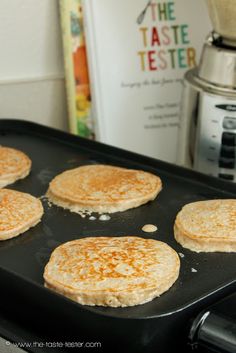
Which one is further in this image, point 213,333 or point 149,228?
point 149,228

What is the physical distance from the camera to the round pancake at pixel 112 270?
3.70ft

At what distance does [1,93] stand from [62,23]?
0.23 metres

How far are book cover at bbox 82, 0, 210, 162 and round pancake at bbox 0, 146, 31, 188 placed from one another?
1.02 ft

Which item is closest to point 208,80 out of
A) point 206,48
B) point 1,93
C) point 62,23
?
point 206,48

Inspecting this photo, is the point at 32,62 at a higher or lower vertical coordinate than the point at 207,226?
higher

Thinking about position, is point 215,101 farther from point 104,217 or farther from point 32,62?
point 32,62

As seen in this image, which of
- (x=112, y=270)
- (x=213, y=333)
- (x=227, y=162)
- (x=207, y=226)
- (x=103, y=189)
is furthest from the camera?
(x=227, y=162)

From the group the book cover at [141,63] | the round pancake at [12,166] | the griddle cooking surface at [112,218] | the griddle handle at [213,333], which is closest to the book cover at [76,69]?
the book cover at [141,63]

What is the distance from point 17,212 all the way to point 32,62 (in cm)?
59

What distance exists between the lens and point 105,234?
1.37 metres

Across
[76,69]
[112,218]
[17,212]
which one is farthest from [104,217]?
[76,69]

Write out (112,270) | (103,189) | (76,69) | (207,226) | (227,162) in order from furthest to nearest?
(76,69), (227,162), (103,189), (207,226), (112,270)

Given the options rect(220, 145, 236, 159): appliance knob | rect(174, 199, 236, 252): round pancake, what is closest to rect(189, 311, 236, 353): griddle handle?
rect(174, 199, 236, 252): round pancake

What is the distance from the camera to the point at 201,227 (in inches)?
52.8
